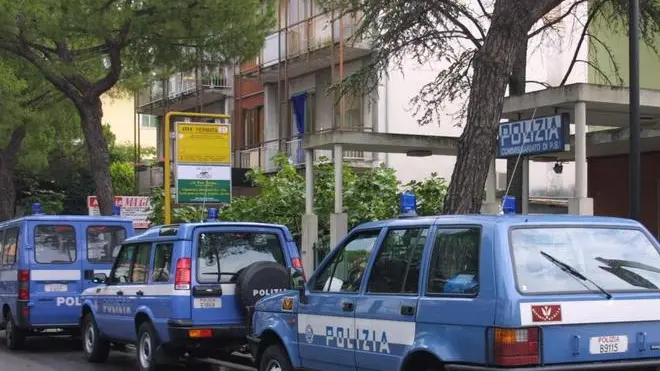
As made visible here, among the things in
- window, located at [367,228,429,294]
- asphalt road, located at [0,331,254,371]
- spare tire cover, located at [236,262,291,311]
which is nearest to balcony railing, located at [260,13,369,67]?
asphalt road, located at [0,331,254,371]

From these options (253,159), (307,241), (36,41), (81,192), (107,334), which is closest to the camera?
(107,334)

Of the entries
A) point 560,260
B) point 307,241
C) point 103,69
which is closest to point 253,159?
point 103,69

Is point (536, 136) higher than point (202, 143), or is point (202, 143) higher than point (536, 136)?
point (202, 143)

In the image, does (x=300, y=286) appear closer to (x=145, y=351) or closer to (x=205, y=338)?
(x=205, y=338)

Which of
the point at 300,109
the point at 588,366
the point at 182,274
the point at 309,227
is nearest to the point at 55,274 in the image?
the point at 182,274

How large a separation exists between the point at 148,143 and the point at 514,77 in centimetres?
4341

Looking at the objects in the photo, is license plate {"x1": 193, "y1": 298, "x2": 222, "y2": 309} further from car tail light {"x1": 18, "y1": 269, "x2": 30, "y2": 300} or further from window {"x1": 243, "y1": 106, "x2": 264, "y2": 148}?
window {"x1": 243, "y1": 106, "x2": 264, "y2": 148}

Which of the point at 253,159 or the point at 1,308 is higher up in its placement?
the point at 253,159

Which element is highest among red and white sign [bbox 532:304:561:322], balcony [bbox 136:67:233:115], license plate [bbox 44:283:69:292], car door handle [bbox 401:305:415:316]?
balcony [bbox 136:67:233:115]

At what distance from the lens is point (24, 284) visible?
45.3 feet

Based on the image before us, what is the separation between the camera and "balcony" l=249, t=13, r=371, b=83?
24.0 metres

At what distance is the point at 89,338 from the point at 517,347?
8494 mm

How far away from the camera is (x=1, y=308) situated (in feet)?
48.7

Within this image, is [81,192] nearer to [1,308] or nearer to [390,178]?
[390,178]
